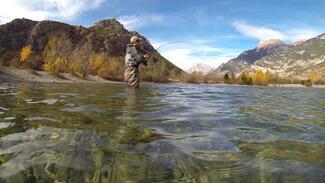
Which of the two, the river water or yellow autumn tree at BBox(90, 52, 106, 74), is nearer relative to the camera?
the river water

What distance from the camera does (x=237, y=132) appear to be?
18.0 feet

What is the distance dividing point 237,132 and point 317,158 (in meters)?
1.63

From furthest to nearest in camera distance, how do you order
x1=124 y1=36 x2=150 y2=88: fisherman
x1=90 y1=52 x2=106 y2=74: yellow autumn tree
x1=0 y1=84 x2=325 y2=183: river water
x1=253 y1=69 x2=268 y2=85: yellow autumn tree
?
1. x1=253 y1=69 x2=268 y2=85: yellow autumn tree
2. x1=90 y1=52 x2=106 y2=74: yellow autumn tree
3. x1=124 y1=36 x2=150 y2=88: fisherman
4. x1=0 y1=84 x2=325 y2=183: river water

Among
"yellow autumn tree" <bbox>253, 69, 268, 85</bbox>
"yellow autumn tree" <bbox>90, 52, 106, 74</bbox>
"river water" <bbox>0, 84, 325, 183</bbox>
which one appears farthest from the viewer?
"yellow autumn tree" <bbox>253, 69, 268, 85</bbox>

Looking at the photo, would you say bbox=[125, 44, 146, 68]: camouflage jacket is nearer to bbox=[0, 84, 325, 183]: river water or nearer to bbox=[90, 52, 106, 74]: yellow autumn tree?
bbox=[0, 84, 325, 183]: river water

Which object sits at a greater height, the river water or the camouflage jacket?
the camouflage jacket

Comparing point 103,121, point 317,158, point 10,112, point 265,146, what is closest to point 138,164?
point 265,146

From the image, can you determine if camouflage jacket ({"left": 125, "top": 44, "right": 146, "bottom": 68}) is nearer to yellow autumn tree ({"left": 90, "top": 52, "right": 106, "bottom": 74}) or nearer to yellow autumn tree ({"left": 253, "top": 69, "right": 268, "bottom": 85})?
yellow autumn tree ({"left": 90, "top": 52, "right": 106, "bottom": 74})

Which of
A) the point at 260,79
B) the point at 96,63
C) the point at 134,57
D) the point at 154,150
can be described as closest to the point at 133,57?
the point at 134,57

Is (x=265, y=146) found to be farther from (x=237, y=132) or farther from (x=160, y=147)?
(x=160, y=147)

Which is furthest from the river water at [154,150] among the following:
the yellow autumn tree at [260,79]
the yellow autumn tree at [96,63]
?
the yellow autumn tree at [260,79]

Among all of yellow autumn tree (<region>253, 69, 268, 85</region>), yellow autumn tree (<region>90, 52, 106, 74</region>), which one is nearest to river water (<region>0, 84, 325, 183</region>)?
yellow autumn tree (<region>90, 52, 106, 74</region>)

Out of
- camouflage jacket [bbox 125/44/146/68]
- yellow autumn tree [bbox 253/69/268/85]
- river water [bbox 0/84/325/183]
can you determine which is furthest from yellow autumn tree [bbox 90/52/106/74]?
river water [bbox 0/84/325/183]

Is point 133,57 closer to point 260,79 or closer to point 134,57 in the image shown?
point 134,57
